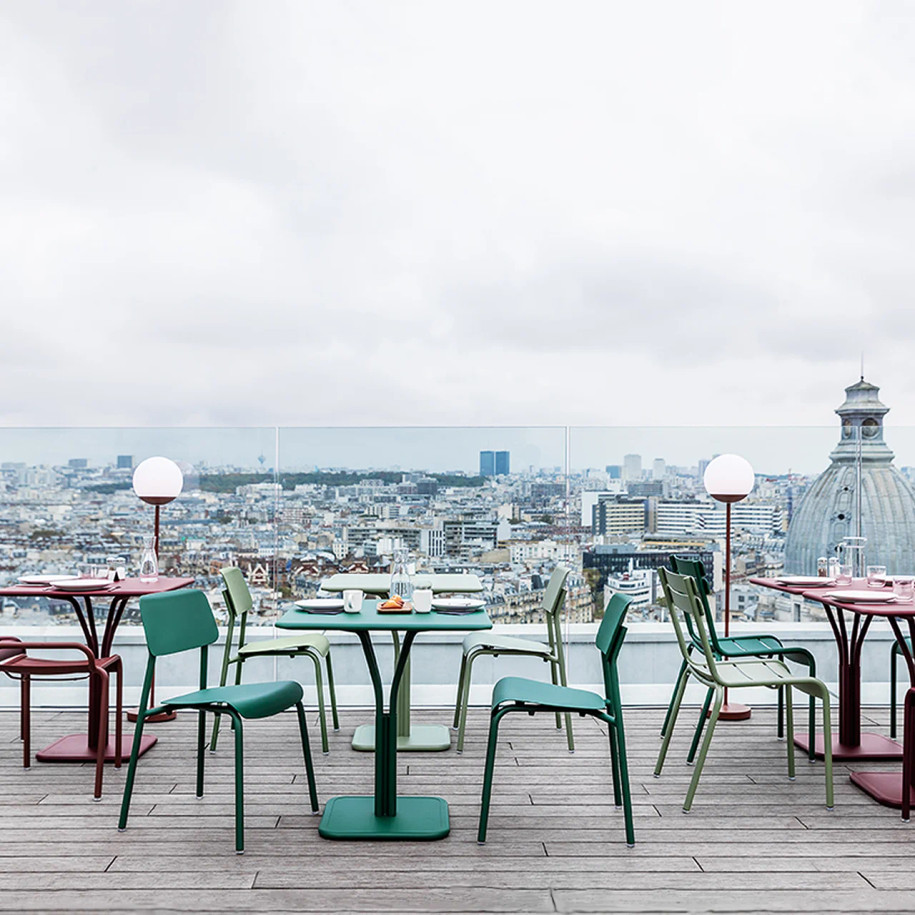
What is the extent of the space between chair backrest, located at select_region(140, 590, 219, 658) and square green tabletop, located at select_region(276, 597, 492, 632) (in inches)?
17.0

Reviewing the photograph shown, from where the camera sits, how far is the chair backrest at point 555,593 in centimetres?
428

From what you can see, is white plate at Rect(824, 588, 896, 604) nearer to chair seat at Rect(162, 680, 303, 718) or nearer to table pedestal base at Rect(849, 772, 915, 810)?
table pedestal base at Rect(849, 772, 915, 810)

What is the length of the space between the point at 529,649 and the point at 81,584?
2.06m

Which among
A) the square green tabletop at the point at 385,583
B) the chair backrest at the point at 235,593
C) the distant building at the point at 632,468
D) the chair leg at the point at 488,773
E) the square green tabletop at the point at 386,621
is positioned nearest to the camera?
the chair leg at the point at 488,773

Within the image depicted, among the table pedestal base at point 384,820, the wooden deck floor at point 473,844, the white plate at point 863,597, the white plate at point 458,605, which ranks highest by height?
the white plate at point 863,597

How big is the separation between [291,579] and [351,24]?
462 cm

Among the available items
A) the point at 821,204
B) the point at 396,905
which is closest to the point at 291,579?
the point at 396,905

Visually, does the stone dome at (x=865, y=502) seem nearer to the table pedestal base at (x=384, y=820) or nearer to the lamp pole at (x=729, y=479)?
the lamp pole at (x=729, y=479)

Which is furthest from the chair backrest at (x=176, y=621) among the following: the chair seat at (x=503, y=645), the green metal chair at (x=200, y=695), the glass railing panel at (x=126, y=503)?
the glass railing panel at (x=126, y=503)

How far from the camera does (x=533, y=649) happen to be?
411 cm

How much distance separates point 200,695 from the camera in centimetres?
307

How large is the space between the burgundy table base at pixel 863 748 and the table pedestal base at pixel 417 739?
167cm

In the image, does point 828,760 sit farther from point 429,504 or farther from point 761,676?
point 429,504

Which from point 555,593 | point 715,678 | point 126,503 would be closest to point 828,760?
point 715,678
